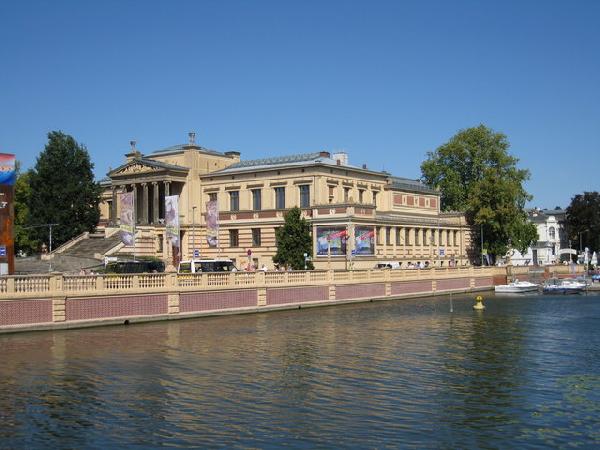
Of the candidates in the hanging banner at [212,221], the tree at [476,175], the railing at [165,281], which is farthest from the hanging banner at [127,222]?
the tree at [476,175]

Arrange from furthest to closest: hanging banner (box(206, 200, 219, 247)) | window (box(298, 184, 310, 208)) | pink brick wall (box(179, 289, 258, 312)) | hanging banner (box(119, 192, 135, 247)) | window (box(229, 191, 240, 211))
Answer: window (box(229, 191, 240, 211))
window (box(298, 184, 310, 208))
hanging banner (box(206, 200, 219, 247))
hanging banner (box(119, 192, 135, 247))
pink brick wall (box(179, 289, 258, 312))

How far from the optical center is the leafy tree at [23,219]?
85.6m

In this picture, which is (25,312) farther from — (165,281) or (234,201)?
(234,201)

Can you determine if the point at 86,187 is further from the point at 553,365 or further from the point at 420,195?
the point at 553,365

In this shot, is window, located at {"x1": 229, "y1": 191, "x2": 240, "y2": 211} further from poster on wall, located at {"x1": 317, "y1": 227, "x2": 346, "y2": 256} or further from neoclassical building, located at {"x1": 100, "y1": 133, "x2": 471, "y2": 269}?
poster on wall, located at {"x1": 317, "y1": 227, "x2": 346, "y2": 256}

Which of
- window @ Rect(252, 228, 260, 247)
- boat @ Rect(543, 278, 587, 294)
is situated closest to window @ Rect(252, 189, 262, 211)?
window @ Rect(252, 228, 260, 247)

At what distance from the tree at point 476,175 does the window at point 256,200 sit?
2854cm

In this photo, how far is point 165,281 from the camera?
45.2 meters

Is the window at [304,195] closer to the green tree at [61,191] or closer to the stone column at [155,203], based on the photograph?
the stone column at [155,203]

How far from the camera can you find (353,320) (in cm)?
4631

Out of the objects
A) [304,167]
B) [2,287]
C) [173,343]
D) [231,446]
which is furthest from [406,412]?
[304,167]

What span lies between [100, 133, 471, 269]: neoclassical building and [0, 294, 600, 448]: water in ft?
121

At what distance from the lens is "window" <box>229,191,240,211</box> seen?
8856 centimetres

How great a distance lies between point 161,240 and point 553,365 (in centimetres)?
6365
